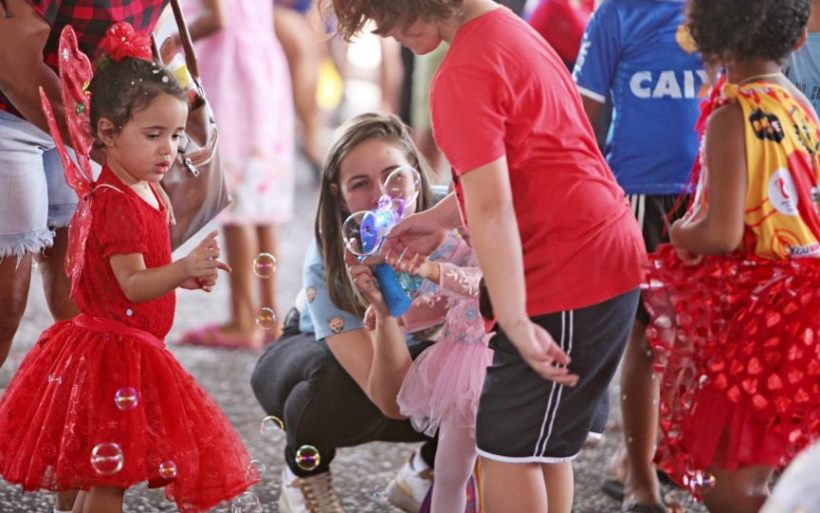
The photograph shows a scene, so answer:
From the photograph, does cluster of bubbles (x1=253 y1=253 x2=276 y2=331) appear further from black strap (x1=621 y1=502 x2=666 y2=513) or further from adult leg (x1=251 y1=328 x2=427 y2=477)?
black strap (x1=621 y1=502 x2=666 y2=513)

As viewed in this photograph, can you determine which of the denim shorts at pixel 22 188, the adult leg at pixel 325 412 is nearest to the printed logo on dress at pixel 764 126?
the adult leg at pixel 325 412

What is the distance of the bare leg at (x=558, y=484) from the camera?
223cm

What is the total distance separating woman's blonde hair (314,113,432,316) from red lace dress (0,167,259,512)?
0.45 meters

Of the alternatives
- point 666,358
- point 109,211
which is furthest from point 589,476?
point 109,211

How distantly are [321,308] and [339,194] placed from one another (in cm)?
25

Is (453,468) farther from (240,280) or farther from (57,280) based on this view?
(240,280)

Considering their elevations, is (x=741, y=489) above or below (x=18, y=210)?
below

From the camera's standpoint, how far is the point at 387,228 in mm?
2309

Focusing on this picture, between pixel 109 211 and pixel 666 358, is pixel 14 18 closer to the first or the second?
pixel 109 211

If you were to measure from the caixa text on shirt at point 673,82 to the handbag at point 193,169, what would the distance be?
0.95 metres

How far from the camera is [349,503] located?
295 centimetres

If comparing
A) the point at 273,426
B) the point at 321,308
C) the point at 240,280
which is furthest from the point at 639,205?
the point at 240,280

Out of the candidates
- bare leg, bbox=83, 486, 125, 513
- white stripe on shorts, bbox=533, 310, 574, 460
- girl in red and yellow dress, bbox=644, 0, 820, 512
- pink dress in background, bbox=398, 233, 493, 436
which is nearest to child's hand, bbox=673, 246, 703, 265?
girl in red and yellow dress, bbox=644, 0, 820, 512

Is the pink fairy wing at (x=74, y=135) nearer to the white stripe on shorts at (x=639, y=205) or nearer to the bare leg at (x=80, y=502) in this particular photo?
the bare leg at (x=80, y=502)
